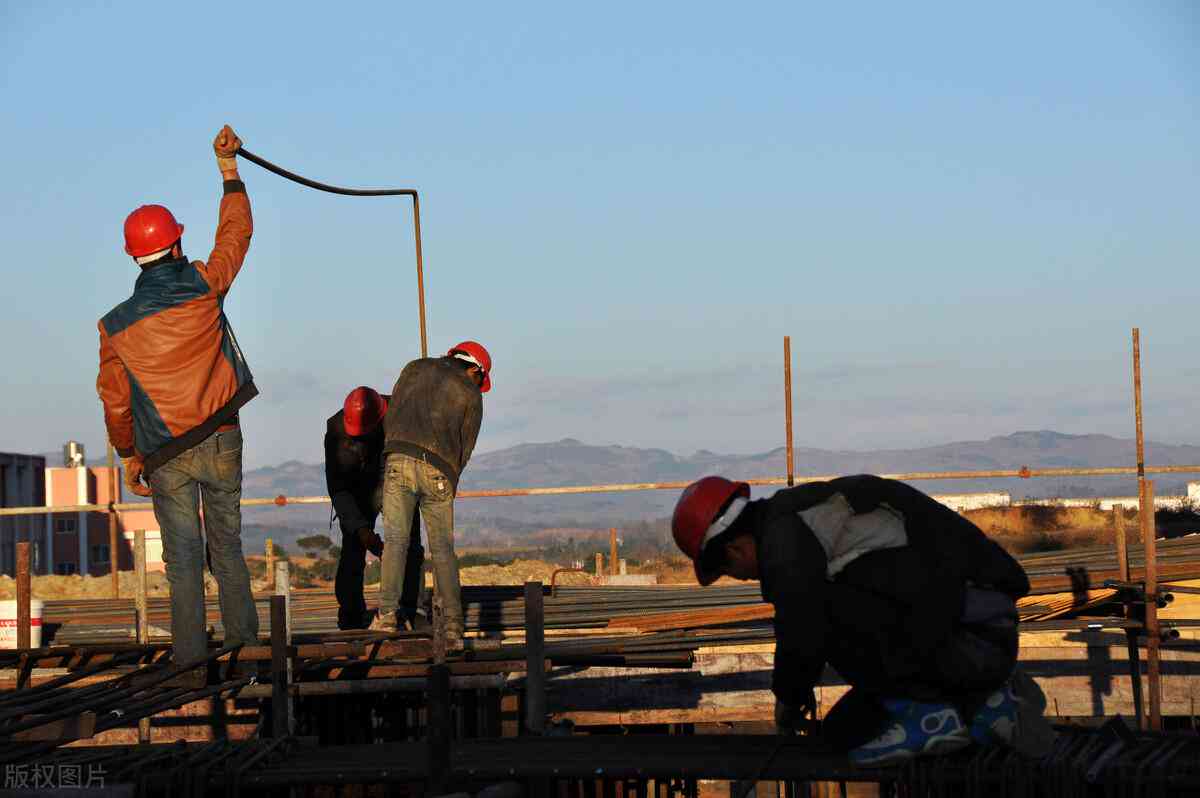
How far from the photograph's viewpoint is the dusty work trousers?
905 centimetres

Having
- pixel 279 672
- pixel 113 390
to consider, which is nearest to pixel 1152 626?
pixel 279 672

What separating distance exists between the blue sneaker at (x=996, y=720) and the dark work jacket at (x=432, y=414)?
4365 mm

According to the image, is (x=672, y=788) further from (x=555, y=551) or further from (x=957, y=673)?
(x=555, y=551)

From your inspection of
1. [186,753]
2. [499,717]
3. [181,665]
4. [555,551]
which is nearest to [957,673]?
[186,753]

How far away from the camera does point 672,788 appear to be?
1186 centimetres

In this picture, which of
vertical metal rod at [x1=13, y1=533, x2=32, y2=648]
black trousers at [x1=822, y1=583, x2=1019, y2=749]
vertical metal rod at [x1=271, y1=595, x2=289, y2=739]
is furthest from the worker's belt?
black trousers at [x1=822, y1=583, x2=1019, y2=749]

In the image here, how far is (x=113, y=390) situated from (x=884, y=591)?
13.6 feet

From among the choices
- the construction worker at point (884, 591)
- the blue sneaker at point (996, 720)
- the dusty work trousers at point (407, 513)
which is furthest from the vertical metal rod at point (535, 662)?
the blue sneaker at point (996, 720)

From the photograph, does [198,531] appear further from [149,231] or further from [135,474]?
[149,231]

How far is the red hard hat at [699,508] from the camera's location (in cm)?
515

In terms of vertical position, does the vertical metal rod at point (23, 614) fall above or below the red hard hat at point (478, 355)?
below

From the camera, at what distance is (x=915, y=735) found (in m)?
5.27

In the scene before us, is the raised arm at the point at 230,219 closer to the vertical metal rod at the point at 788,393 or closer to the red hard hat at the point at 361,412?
the red hard hat at the point at 361,412

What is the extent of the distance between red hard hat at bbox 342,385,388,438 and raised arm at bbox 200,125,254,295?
85.3 inches
